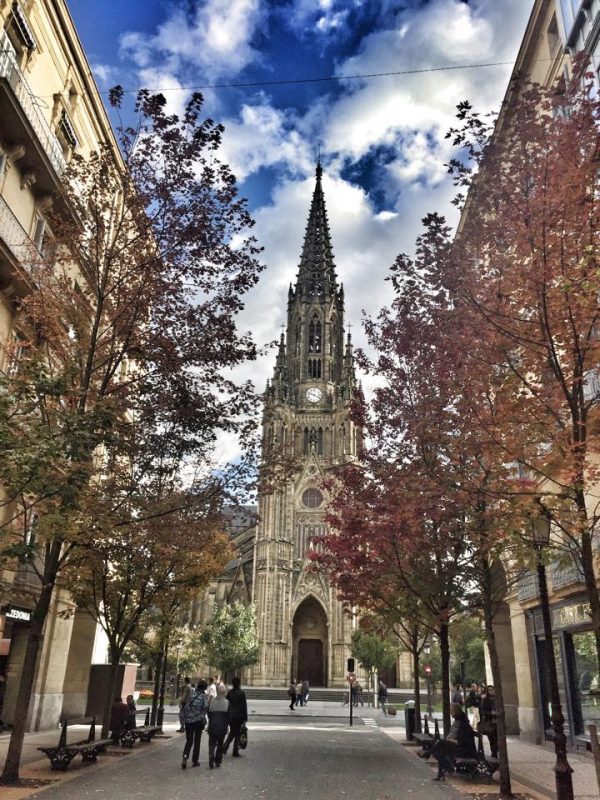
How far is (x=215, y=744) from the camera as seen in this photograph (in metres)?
12.9

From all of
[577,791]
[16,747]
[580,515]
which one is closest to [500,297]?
[580,515]

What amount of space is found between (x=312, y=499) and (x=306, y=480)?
213 cm

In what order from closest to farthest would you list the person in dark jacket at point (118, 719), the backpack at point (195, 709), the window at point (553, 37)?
the backpack at point (195, 709) → the person in dark jacket at point (118, 719) → the window at point (553, 37)

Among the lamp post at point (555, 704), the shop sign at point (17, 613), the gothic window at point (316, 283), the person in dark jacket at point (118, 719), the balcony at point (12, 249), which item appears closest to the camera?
the lamp post at point (555, 704)

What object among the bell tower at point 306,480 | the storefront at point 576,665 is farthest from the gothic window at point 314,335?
the storefront at point 576,665

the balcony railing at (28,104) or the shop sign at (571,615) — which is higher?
the balcony railing at (28,104)

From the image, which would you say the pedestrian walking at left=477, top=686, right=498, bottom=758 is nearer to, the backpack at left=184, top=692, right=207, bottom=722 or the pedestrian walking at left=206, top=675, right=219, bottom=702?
the backpack at left=184, top=692, right=207, bottom=722

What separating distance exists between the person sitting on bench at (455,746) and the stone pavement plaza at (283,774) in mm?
307

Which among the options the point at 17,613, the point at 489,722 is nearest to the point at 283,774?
the point at 489,722

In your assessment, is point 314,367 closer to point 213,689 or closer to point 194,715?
point 213,689

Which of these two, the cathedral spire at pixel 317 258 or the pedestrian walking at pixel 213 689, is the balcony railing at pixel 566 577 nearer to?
the pedestrian walking at pixel 213 689

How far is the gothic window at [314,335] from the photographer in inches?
3201

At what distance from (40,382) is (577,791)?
35.4ft

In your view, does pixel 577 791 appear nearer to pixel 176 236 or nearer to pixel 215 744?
pixel 215 744
